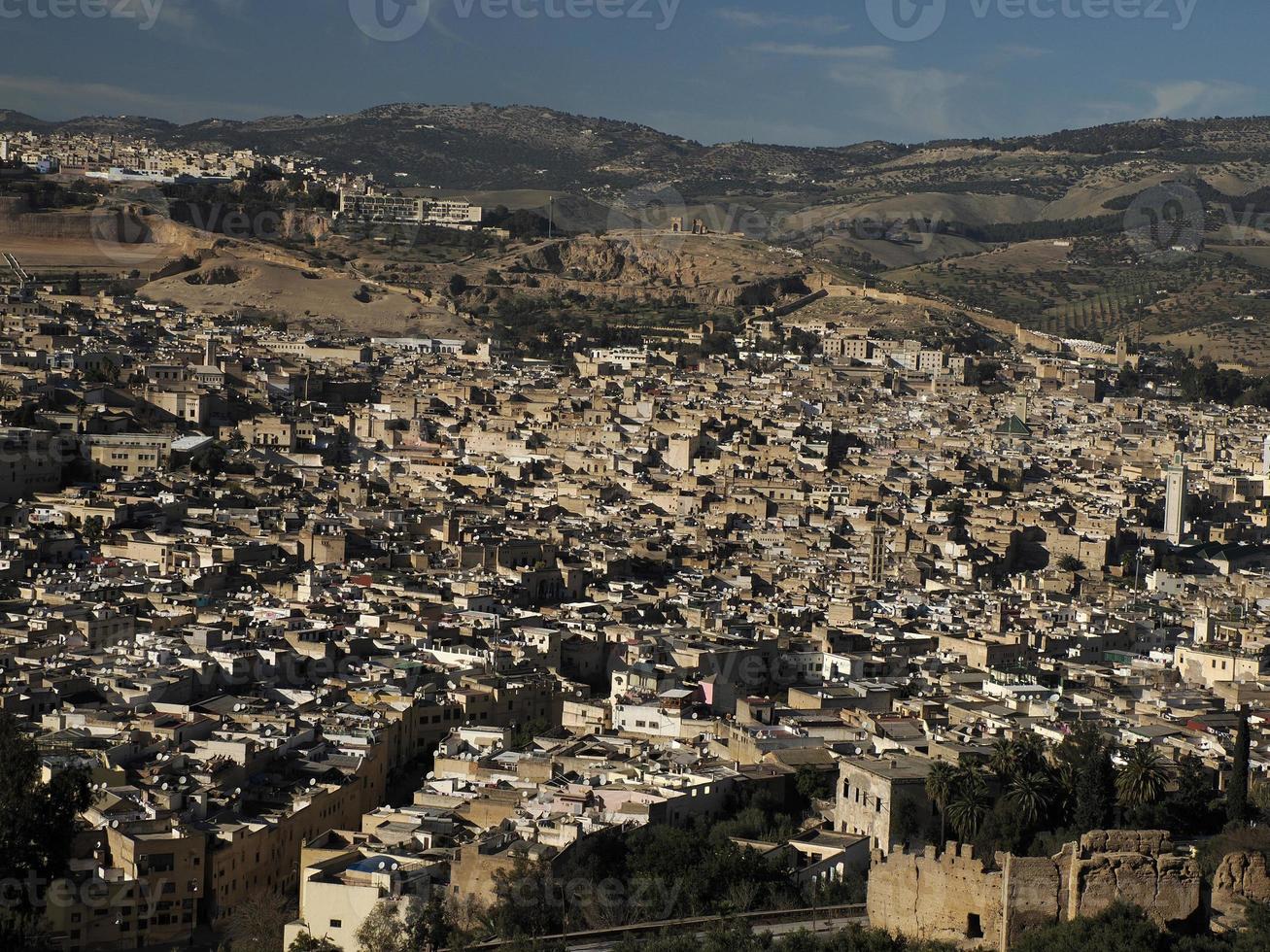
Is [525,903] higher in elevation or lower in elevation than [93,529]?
lower

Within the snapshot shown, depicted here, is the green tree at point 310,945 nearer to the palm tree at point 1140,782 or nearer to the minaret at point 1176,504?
the palm tree at point 1140,782

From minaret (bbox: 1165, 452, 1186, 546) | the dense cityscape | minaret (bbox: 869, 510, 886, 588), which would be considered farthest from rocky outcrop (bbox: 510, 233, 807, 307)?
minaret (bbox: 869, 510, 886, 588)

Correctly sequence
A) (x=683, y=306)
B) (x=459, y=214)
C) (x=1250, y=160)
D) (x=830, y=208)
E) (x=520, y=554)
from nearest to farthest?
(x=520, y=554)
(x=683, y=306)
(x=459, y=214)
(x=830, y=208)
(x=1250, y=160)

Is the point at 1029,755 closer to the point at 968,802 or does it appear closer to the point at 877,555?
the point at 968,802

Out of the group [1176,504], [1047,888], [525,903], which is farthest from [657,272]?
[1047,888]

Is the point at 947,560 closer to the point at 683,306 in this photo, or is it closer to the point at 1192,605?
the point at 1192,605

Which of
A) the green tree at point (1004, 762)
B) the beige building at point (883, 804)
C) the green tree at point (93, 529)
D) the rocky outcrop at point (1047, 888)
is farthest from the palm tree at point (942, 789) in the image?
the green tree at point (93, 529)

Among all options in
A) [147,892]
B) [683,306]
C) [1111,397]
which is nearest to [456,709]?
[147,892]
